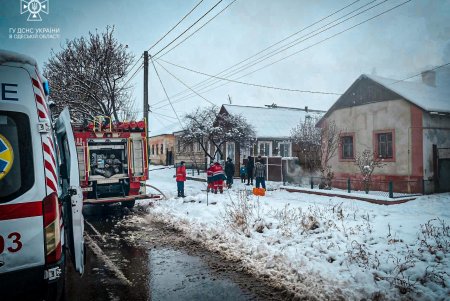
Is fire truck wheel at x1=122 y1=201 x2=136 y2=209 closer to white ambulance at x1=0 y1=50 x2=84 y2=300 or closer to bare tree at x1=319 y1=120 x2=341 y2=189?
white ambulance at x1=0 y1=50 x2=84 y2=300

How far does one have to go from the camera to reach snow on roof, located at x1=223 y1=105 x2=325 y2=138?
86.9ft

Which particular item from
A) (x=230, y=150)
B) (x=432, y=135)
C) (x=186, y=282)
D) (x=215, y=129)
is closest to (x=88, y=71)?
(x=215, y=129)

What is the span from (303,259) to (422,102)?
1252 centimetres

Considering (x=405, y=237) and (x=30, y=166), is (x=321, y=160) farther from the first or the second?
(x=30, y=166)

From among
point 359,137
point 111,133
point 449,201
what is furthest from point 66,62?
point 449,201

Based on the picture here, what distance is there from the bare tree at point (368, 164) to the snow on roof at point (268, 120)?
10.9 metres

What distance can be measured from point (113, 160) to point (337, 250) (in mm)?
8315

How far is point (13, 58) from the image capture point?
2.88m

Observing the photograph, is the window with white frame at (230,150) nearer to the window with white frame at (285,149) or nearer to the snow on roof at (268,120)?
the snow on roof at (268,120)

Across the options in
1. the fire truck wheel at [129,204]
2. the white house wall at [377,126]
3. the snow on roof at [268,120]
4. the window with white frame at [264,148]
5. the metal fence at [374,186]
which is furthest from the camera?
the snow on roof at [268,120]

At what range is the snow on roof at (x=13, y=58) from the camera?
9.30 feet

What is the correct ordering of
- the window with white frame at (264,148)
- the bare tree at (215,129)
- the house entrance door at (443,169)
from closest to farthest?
1. the house entrance door at (443,169)
2. the bare tree at (215,129)
3. the window with white frame at (264,148)

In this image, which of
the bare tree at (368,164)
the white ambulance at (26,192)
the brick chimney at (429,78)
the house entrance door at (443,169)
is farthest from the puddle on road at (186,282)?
the brick chimney at (429,78)

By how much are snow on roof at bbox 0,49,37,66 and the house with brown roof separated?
14.5m
